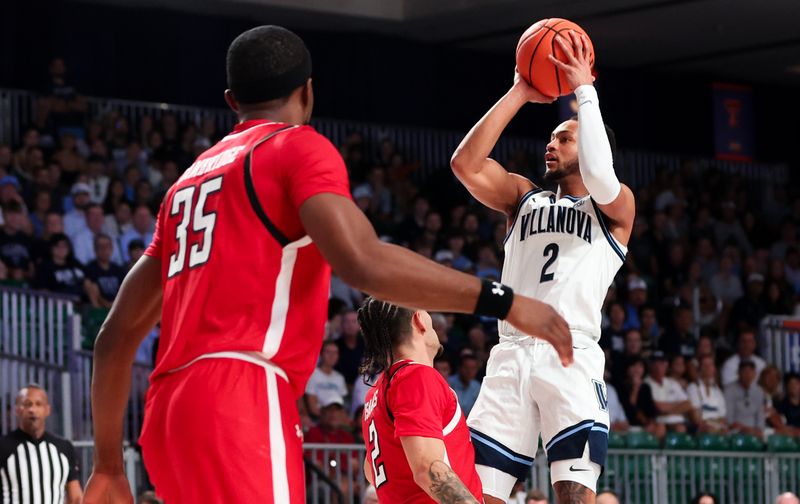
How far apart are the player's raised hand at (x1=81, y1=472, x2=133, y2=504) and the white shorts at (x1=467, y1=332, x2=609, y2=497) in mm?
2202

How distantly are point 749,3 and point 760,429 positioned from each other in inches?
259

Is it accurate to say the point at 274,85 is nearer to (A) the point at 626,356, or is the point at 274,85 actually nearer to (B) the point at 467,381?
(B) the point at 467,381

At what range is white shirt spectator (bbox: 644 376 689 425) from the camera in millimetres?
14203

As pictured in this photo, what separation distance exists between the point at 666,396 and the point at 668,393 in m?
0.04

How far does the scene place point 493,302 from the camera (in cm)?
308

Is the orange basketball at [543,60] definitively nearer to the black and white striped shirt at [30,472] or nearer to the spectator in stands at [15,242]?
the black and white striped shirt at [30,472]

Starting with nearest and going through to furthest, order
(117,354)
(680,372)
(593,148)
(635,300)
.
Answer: (117,354)
(593,148)
(680,372)
(635,300)

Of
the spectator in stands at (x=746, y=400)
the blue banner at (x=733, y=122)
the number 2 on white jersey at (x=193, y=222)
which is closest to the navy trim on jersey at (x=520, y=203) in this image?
the number 2 on white jersey at (x=193, y=222)

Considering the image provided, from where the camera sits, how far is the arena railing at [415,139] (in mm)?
16406

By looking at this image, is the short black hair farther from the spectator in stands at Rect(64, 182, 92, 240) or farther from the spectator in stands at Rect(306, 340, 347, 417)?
the spectator in stands at Rect(64, 182, 92, 240)

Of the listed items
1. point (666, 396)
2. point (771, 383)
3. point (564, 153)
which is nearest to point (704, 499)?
point (666, 396)

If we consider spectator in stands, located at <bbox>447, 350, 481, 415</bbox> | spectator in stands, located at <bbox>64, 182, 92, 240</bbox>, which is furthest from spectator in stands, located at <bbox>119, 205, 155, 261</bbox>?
spectator in stands, located at <bbox>447, 350, 481, 415</bbox>

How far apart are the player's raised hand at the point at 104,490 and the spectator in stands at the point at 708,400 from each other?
37.5 feet

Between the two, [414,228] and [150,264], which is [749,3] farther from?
[150,264]
